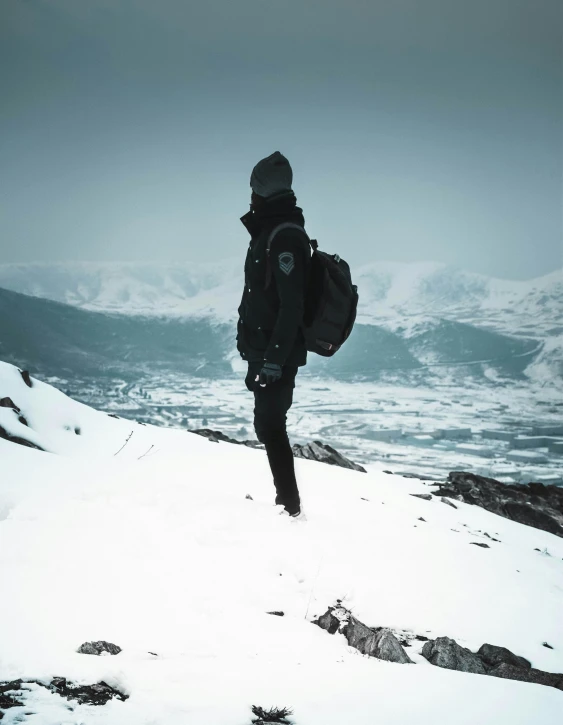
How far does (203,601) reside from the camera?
2.60 meters

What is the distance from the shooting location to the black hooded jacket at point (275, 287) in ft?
13.9

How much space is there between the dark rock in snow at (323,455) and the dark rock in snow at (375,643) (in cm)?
831

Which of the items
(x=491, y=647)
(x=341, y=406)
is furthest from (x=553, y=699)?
(x=341, y=406)

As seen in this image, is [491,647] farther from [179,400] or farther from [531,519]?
[179,400]

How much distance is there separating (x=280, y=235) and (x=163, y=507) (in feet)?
8.60

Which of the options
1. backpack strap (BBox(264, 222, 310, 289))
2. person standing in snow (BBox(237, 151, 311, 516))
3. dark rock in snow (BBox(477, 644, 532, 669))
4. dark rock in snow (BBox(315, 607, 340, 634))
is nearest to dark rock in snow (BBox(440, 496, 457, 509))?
person standing in snow (BBox(237, 151, 311, 516))

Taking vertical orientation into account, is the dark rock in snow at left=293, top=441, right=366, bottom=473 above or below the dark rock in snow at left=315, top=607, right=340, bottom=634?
above

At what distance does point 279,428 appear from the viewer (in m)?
4.70

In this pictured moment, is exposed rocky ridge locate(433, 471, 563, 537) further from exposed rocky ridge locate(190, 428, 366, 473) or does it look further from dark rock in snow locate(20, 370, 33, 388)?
dark rock in snow locate(20, 370, 33, 388)

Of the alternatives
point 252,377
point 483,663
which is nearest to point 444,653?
point 483,663

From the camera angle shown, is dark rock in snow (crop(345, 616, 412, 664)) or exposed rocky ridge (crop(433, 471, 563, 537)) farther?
exposed rocky ridge (crop(433, 471, 563, 537))

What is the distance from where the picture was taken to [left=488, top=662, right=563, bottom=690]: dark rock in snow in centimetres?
250

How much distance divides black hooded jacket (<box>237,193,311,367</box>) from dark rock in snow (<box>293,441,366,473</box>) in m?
6.96

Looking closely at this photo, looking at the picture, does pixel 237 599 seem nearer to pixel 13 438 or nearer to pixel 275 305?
pixel 275 305
